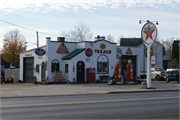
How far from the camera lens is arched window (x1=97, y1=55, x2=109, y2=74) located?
2931 centimetres

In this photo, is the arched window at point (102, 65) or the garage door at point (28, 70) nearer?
the arched window at point (102, 65)

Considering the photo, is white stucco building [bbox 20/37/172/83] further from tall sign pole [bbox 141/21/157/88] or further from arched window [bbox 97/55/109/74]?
tall sign pole [bbox 141/21/157/88]

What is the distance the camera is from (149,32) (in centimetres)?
2178

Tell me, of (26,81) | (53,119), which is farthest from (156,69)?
(53,119)

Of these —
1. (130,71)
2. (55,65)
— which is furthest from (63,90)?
(130,71)

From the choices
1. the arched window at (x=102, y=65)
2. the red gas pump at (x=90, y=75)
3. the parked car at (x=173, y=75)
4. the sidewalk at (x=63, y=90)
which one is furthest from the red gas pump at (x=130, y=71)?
the parked car at (x=173, y=75)

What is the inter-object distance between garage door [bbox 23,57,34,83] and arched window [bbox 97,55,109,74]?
9177 mm

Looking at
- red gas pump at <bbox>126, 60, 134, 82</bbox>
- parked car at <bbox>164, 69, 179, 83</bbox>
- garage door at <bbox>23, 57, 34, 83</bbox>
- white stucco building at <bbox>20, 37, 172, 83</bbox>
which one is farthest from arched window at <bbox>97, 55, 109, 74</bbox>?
garage door at <bbox>23, 57, 34, 83</bbox>

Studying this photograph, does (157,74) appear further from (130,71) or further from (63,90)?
(63,90)

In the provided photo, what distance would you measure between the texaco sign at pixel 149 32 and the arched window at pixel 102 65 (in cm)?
830

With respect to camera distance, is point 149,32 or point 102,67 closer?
point 149,32

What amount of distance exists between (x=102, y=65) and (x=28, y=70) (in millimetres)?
10502

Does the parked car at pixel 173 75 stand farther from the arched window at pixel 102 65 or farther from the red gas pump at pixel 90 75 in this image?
the red gas pump at pixel 90 75

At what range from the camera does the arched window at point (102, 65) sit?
96.2 ft
